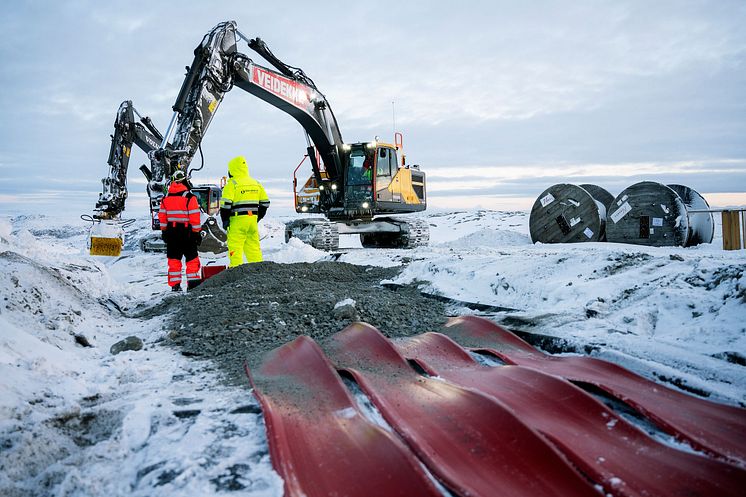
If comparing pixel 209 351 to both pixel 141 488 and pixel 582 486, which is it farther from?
pixel 582 486

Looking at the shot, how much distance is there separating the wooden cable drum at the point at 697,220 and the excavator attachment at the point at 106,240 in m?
12.8

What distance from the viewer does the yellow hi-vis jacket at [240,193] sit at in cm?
732

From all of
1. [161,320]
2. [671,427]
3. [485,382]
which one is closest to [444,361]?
[485,382]

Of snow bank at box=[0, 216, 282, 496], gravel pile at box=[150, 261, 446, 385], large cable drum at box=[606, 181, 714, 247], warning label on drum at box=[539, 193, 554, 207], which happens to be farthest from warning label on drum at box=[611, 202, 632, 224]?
snow bank at box=[0, 216, 282, 496]

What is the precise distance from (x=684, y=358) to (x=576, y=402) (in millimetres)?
1147

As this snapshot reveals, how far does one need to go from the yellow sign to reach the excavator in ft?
0.06

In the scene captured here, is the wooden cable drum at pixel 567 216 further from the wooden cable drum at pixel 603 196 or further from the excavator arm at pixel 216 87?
the excavator arm at pixel 216 87

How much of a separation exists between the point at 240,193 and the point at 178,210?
1011mm

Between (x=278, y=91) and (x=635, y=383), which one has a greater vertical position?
(x=278, y=91)

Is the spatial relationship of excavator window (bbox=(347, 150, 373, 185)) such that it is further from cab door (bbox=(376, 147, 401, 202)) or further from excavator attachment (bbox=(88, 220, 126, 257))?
excavator attachment (bbox=(88, 220, 126, 257))

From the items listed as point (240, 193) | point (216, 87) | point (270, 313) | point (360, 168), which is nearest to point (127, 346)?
point (270, 313)

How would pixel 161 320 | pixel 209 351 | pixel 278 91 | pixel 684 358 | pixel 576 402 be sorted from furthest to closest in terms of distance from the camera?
pixel 278 91, pixel 161 320, pixel 209 351, pixel 684 358, pixel 576 402

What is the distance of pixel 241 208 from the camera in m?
7.31

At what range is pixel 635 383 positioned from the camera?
2.62 meters
